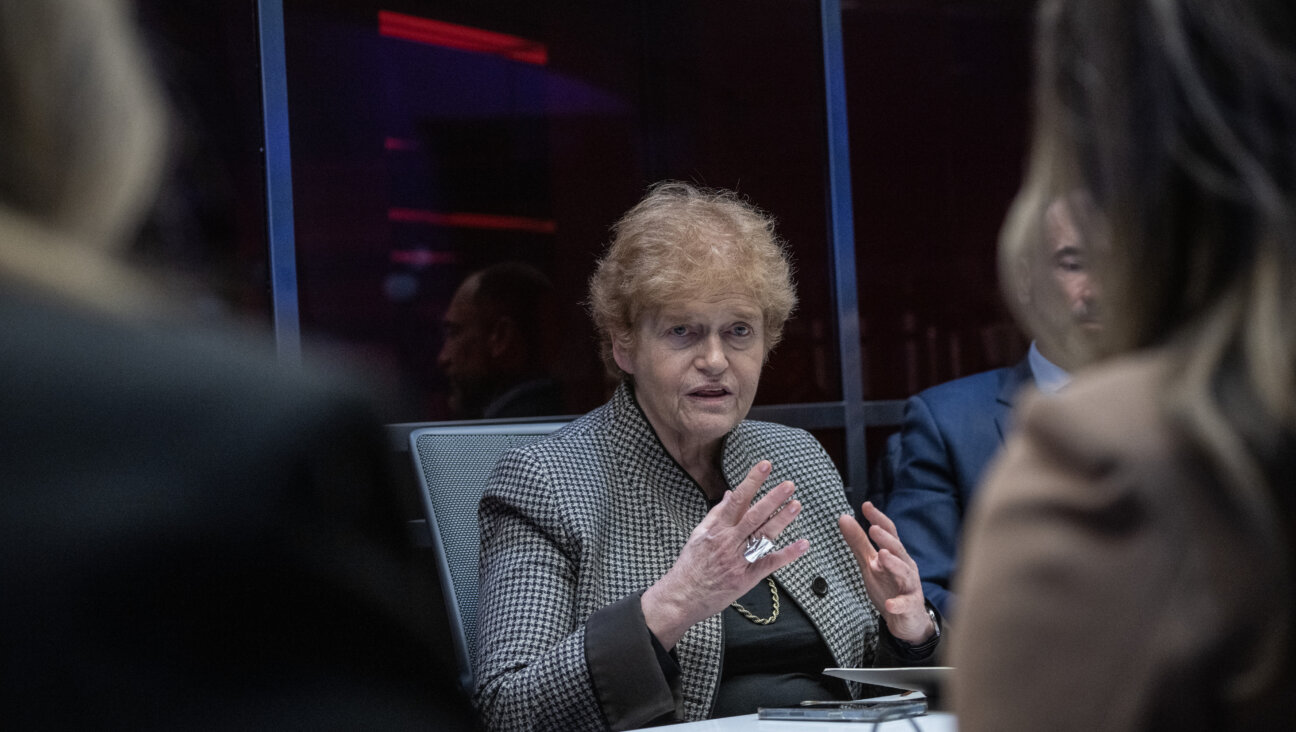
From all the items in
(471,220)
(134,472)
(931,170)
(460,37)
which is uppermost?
(460,37)

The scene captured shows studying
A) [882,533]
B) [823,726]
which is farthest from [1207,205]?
[882,533]

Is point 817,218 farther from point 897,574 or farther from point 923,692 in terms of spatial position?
point 923,692

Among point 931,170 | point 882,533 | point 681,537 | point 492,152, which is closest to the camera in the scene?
point 882,533

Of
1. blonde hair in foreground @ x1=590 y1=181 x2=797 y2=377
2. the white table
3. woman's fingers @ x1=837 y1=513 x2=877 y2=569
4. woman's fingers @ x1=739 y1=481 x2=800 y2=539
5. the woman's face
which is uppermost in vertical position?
blonde hair in foreground @ x1=590 y1=181 x2=797 y2=377

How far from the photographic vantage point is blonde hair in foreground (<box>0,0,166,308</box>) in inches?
19.9

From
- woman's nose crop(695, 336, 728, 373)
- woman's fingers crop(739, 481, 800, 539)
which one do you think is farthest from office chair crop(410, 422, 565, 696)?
woman's fingers crop(739, 481, 800, 539)

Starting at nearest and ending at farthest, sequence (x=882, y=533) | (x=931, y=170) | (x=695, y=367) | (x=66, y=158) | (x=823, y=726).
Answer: (x=66, y=158)
(x=823, y=726)
(x=882, y=533)
(x=695, y=367)
(x=931, y=170)

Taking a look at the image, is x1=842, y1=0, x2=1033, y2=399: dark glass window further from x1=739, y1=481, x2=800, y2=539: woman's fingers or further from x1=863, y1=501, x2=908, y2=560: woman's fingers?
x1=739, y1=481, x2=800, y2=539: woman's fingers

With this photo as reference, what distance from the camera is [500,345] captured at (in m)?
4.16

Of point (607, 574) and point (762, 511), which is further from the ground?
point (762, 511)

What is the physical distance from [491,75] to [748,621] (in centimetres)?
271

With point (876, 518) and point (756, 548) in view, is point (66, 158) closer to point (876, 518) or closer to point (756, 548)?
point (756, 548)

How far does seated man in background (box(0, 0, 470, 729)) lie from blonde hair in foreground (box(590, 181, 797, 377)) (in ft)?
5.79

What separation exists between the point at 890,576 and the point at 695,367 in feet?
1.77
